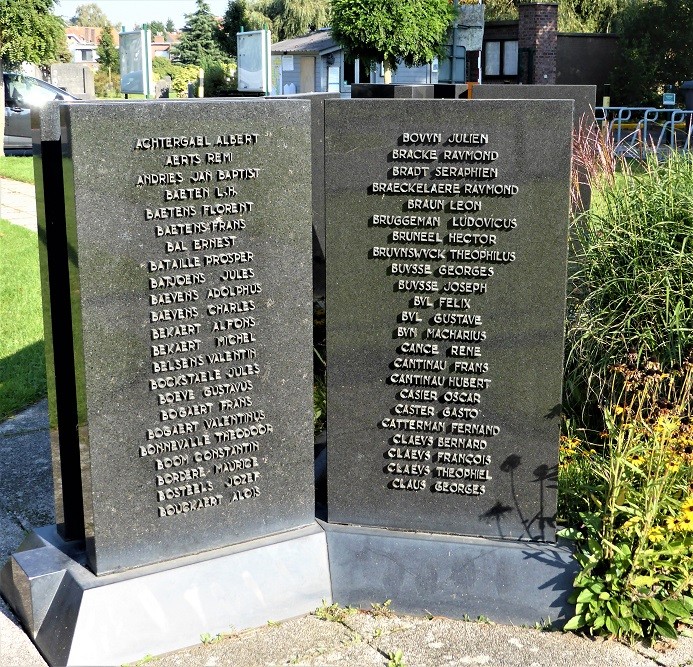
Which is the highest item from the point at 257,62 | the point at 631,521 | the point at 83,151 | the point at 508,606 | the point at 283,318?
the point at 257,62

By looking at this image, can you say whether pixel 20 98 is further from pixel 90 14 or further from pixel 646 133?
pixel 90 14

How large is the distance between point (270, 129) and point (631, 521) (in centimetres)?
206

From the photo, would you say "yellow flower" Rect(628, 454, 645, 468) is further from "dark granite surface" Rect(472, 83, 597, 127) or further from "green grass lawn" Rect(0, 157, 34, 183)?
"green grass lawn" Rect(0, 157, 34, 183)

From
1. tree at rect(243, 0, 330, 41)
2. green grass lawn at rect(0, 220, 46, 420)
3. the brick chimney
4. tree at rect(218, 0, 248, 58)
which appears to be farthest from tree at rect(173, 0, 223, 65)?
green grass lawn at rect(0, 220, 46, 420)

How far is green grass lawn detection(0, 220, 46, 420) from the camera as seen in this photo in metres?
6.65

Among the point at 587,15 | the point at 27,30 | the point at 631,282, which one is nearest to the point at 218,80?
the point at 587,15

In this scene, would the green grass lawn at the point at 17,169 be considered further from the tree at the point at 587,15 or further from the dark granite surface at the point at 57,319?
the tree at the point at 587,15

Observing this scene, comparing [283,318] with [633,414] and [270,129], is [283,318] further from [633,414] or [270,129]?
[633,414]

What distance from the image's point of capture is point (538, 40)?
34531 millimetres

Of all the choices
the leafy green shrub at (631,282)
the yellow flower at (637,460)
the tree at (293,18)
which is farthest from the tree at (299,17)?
the yellow flower at (637,460)

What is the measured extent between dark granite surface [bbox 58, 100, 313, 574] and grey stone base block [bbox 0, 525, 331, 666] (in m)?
0.12

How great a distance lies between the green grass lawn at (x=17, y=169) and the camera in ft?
56.4

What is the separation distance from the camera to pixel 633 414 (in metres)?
4.49

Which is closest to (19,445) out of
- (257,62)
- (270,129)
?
(270,129)
